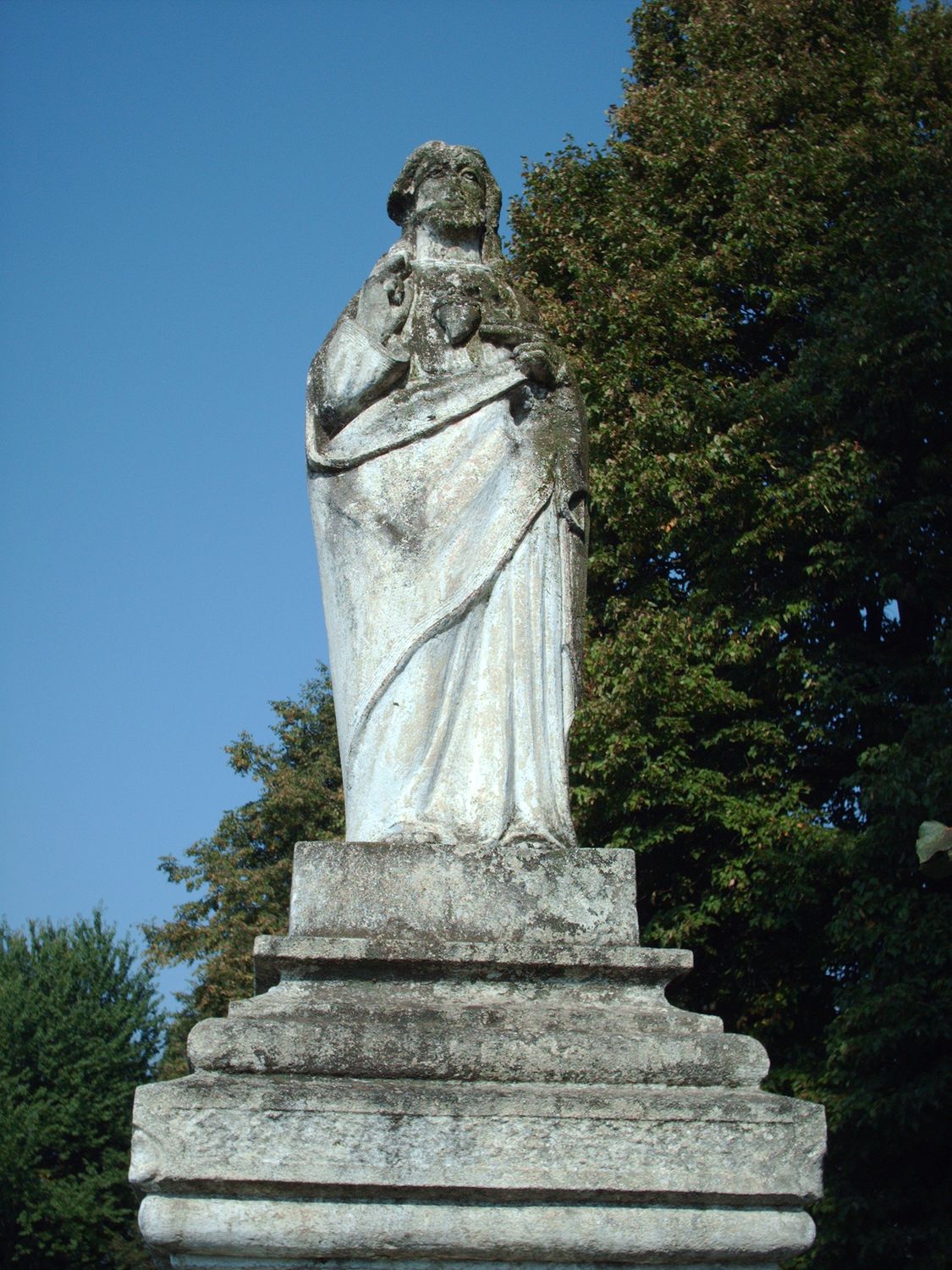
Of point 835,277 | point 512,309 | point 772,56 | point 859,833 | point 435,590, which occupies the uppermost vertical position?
point 772,56

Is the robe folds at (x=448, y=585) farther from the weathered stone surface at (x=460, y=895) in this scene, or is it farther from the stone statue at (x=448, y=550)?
the weathered stone surface at (x=460, y=895)

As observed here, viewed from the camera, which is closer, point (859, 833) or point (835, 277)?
point (859, 833)

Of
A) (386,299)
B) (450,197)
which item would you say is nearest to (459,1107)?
(386,299)

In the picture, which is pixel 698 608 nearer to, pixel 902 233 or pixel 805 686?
pixel 805 686

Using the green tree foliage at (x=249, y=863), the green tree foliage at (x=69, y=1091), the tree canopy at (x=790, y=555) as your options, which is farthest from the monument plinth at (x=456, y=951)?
the green tree foliage at (x=69, y=1091)

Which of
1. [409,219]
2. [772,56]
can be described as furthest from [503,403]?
[772,56]

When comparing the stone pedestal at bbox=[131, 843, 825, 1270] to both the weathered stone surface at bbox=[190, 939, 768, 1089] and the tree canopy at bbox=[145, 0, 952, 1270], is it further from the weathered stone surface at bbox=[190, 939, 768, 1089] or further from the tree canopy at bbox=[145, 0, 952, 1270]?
the tree canopy at bbox=[145, 0, 952, 1270]

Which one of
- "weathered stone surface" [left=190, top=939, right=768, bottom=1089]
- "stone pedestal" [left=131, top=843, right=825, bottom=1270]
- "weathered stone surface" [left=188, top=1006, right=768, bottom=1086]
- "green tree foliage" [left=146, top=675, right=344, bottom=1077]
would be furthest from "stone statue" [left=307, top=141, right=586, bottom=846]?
"green tree foliage" [left=146, top=675, right=344, bottom=1077]

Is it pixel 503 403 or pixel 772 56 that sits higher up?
pixel 772 56

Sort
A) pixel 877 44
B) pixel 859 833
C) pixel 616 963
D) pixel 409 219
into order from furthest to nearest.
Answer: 1. pixel 877 44
2. pixel 859 833
3. pixel 409 219
4. pixel 616 963

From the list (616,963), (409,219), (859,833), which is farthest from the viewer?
(859,833)

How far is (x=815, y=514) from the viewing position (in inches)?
579

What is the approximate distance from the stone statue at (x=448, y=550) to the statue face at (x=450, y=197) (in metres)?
0.19

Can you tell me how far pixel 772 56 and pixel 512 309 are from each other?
1455 centimetres
